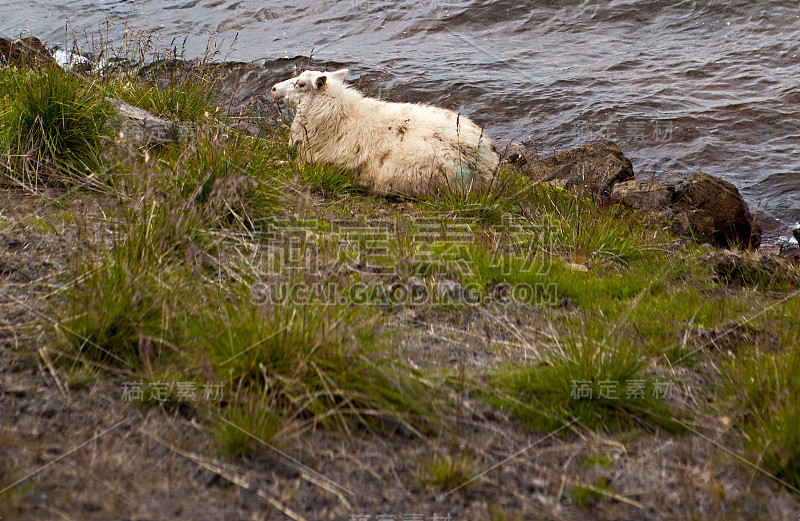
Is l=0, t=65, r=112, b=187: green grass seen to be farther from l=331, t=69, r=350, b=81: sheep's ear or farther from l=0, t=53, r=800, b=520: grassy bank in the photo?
l=331, t=69, r=350, b=81: sheep's ear

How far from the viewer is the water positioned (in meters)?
10.2

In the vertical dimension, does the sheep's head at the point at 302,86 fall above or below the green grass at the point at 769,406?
above

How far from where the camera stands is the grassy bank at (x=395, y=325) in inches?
111

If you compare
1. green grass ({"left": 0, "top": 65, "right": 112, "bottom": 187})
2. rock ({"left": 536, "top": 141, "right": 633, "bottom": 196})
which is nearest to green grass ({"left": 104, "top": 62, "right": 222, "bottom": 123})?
green grass ({"left": 0, "top": 65, "right": 112, "bottom": 187})

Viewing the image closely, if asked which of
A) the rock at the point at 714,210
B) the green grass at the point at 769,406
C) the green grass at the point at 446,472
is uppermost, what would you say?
the green grass at the point at 446,472

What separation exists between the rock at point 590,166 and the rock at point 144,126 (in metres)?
4.22

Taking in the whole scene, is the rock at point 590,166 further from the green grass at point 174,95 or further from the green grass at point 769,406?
the green grass at point 769,406

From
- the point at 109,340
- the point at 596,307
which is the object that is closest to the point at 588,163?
the point at 596,307

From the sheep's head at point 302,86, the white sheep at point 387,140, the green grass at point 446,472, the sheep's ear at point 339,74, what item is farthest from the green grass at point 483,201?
the green grass at point 446,472

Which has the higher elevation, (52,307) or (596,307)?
(52,307)

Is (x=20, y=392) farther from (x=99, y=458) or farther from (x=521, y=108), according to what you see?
(x=521, y=108)

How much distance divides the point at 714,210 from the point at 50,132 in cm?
693

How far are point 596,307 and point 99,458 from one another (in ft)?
10.0

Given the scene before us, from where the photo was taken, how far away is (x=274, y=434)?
2.71m
